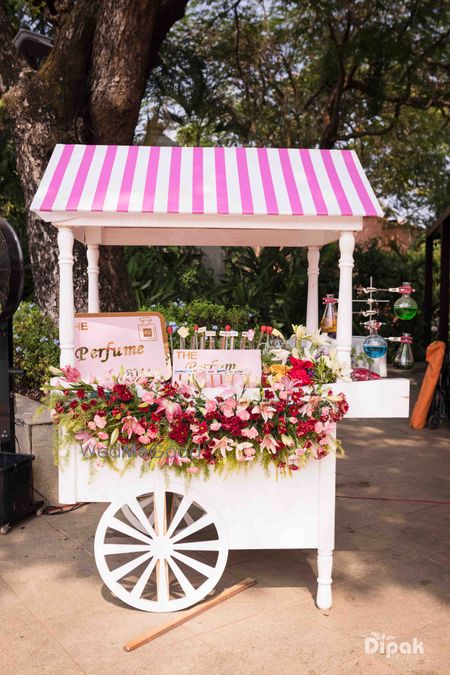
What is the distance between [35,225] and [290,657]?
15.6 ft

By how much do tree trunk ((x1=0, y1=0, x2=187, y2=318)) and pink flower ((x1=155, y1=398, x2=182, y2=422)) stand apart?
3.49 meters

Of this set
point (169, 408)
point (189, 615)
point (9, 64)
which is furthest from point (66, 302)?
point (9, 64)

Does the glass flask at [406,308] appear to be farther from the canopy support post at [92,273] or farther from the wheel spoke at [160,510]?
the canopy support post at [92,273]

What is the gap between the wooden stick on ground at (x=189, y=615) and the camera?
107 inches

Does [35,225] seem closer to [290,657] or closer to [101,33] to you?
[101,33]

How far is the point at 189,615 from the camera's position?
9.72ft

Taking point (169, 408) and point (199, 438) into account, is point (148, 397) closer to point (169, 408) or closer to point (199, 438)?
point (169, 408)

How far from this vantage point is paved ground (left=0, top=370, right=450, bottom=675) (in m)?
2.62

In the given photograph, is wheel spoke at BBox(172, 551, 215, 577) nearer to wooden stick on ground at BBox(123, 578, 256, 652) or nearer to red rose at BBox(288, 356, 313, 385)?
wooden stick on ground at BBox(123, 578, 256, 652)

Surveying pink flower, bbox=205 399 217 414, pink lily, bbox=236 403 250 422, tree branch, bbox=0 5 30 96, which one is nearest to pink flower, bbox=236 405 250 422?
pink lily, bbox=236 403 250 422

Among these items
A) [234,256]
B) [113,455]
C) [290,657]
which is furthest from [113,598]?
[234,256]

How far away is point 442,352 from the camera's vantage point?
6949 mm

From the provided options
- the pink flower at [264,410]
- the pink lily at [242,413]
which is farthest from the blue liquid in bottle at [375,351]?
the pink lily at [242,413]

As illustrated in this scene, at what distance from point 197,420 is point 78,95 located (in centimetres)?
438
